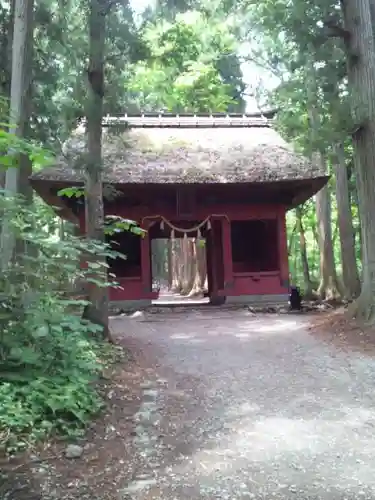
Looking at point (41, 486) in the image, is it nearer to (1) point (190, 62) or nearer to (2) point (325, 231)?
(2) point (325, 231)

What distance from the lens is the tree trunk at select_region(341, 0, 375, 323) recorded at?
8.29 metres

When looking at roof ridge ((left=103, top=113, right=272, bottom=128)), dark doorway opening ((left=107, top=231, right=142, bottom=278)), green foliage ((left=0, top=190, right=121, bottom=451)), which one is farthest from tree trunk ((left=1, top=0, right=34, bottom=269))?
roof ridge ((left=103, top=113, right=272, bottom=128))

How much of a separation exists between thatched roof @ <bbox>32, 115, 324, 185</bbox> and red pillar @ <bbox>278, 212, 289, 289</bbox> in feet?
5.41

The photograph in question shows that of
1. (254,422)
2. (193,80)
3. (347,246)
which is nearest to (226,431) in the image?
(254,422)

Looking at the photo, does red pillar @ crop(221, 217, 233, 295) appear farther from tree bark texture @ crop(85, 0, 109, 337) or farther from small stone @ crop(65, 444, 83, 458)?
small stone @ crop(65, 444, 83, 458)

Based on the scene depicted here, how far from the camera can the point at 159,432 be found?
418cm

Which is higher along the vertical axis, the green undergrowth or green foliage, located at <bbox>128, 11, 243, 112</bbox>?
green foliage, located at <bbox>128, 11, 243, 112</bbox>

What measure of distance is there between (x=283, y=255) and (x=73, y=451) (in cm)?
1052

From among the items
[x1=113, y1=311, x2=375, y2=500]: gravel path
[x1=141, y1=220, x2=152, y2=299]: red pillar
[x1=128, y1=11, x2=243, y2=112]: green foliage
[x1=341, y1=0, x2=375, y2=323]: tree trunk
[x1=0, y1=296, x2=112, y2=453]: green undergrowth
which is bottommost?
[x1=113, y1=311, x2=375, y2=500]: gravel path

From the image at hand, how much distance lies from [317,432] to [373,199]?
524 centimetres

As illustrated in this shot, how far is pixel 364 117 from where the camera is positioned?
8.24m

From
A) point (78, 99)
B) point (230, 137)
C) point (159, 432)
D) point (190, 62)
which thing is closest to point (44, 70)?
point (78, 99)

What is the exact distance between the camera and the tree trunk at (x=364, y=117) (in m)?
8.29

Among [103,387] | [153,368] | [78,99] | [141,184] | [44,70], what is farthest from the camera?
[141,184]
